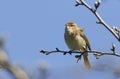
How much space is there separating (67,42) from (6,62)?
13.8ft

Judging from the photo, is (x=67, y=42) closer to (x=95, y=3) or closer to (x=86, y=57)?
(x=86, y=57)

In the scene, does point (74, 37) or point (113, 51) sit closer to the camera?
point (113, 51)

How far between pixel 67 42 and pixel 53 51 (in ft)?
7.80

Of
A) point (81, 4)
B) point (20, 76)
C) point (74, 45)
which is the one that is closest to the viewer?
point (20, 76)

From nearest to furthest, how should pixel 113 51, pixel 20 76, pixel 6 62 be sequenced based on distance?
pixel 20 76 → pixel 6 62 → pixel 113 51

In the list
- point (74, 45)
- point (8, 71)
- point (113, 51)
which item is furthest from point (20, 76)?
point (74, 45)

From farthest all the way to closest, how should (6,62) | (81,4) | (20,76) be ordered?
(81,4) → (6,62) → (20,76)

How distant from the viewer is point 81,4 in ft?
14.0

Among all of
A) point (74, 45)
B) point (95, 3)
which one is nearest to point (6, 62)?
point (95, 3)

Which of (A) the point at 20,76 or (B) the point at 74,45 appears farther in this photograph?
(B) the point at 74,45

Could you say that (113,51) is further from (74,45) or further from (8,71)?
(74,45)

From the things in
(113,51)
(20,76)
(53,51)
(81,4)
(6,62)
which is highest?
(81,4)

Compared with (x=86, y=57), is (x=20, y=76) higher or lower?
lower

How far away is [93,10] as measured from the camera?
420 centimetres
